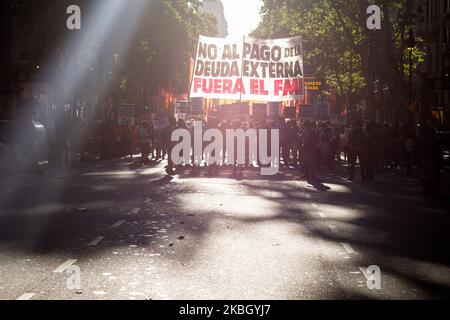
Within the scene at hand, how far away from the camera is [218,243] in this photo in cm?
1255

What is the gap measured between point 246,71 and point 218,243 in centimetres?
2572

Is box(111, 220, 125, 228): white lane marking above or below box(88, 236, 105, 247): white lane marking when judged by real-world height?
below

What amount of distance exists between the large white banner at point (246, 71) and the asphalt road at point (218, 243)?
1383 cm

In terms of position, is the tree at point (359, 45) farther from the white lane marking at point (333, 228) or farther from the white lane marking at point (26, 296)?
the white lane marking at point (26, 296)

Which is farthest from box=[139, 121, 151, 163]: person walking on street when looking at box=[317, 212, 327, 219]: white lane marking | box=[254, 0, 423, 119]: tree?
box=[317, 212, 327, 219]: white lane marking

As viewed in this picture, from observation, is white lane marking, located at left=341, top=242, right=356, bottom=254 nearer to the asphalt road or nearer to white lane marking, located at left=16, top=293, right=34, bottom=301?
the asphalt road

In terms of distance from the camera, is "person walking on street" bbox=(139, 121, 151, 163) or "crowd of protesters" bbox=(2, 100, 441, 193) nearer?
"crowd of protesters" bbox=(2, 100, 441, 193)

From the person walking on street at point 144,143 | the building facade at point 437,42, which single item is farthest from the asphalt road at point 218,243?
the building facade at point 437,42

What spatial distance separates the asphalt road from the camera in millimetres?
9008

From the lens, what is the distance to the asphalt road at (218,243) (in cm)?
901

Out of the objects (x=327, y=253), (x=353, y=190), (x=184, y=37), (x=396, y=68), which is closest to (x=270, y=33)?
(x=184, y=37)

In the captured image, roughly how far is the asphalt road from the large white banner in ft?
45.4

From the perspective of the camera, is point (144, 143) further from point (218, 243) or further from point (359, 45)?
point (218, 243)

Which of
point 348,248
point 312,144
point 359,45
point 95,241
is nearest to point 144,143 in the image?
point 312,144
